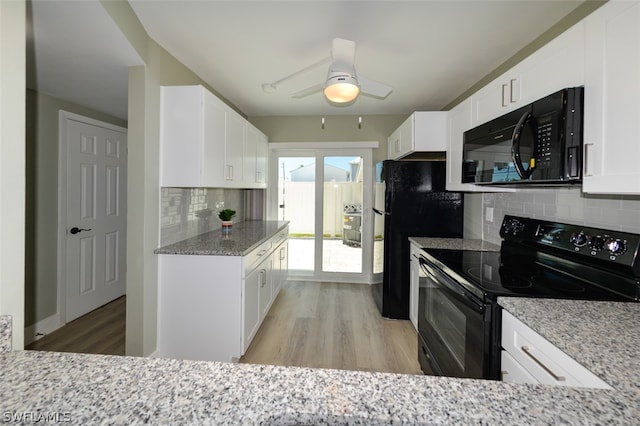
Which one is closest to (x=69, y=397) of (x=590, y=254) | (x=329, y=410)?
(x=329, y=410)

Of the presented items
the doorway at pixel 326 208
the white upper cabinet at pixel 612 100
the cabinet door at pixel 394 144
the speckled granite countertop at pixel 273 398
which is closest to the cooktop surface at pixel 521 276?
the white upper cabinet at pixel 612 100

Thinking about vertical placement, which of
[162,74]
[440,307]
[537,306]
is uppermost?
[162,74]

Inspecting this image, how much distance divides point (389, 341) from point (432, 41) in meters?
2.52

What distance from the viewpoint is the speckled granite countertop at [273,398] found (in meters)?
0.47

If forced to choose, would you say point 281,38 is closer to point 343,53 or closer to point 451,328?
point 343,53

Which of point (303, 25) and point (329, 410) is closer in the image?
point (329, 410)

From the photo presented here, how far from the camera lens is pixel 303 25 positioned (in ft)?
6.31

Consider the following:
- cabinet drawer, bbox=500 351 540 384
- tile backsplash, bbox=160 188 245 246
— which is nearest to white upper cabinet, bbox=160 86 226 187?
tile backsplash, bbox=160 188 245 246

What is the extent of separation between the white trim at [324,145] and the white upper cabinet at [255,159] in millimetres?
253

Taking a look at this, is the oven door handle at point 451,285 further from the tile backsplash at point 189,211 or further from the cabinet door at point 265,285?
the tile backsplash at point 189,211

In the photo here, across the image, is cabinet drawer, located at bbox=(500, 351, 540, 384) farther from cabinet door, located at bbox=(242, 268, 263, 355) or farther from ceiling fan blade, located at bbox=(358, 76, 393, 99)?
ceiling fan blade, located at bbox=(358, 76, 393, 99)

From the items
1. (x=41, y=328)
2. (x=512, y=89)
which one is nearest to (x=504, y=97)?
(x=512, y=89)

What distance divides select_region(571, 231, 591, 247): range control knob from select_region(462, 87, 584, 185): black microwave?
1.12 feet

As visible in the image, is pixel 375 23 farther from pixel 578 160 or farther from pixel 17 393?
pixel 17 393
